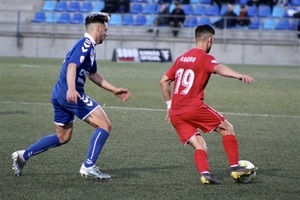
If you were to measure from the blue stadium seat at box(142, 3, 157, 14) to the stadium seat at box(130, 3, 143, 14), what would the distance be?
0.59ft

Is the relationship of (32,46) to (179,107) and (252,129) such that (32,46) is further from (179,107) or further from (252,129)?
(179,107)

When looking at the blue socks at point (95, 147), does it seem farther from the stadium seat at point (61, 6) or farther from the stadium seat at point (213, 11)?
the stadium seat at point (61, 6)

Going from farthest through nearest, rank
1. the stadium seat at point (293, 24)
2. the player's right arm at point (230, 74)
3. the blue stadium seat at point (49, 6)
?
the blue stadium seat at point (49, 6), the stadium seat at point (293, 24), the player's right arm at point (230, 74)

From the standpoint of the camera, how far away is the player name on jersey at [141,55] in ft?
114

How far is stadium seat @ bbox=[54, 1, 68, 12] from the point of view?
126 ft

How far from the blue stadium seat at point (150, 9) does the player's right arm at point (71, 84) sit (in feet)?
93.8

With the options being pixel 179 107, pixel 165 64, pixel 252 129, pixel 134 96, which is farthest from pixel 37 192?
pixel 165 64

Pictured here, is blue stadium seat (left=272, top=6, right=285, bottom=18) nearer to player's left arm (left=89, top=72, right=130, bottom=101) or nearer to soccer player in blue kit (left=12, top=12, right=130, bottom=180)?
player's left arm (left=89, top=72, right=130, bottom=101)

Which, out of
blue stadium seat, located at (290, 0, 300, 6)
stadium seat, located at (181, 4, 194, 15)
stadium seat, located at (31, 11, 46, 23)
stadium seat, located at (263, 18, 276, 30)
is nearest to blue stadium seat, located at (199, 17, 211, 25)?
stadium seat, located at (181, 4, 194, 15)

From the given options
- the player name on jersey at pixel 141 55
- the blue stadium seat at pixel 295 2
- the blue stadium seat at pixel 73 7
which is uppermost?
the blue stadium seat at pixel 295 2

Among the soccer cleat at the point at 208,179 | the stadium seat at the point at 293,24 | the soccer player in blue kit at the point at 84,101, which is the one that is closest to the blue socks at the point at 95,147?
the soccer player in blue kit at the point at 84,101

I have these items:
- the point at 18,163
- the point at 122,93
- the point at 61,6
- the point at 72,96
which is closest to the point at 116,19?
the point at 61,6

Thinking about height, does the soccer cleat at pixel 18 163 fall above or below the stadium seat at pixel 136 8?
above

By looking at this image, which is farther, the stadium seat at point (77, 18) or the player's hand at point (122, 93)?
the stadium seat at point (77, 18)
